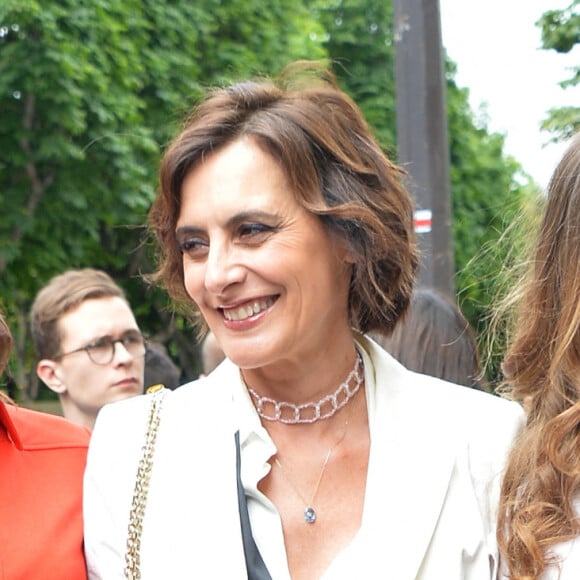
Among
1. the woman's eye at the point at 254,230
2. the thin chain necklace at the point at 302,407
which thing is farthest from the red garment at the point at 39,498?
the woman's eye at the point at 254,230

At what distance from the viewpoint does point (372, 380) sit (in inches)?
111

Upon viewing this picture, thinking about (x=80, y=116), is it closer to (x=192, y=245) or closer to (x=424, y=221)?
(x=424, y=221)

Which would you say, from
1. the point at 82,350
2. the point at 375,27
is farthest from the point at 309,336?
the point at 375,27

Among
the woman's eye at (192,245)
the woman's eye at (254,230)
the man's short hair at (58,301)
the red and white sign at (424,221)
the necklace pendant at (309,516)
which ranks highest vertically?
the woman's eye at (254,230)

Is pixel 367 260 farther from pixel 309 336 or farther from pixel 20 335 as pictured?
pixel 20 335

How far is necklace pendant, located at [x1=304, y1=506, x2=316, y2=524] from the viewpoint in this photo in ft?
8.45

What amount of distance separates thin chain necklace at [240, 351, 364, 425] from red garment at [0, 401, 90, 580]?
439 millimetres

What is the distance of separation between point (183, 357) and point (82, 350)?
1398cm

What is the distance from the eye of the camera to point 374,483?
2.58 m

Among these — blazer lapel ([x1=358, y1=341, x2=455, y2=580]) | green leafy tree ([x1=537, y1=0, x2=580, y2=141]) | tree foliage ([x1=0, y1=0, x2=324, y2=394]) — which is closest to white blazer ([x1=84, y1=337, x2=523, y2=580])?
blazer lapel ([x1=358, y1=341, x2=455, y2=580])

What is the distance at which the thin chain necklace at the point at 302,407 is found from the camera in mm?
2758

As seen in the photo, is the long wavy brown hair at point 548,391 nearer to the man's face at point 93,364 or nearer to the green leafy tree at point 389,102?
the man's face at point 93,364

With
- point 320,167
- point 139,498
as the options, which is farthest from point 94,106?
point 139,498

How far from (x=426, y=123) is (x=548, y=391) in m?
3.65
